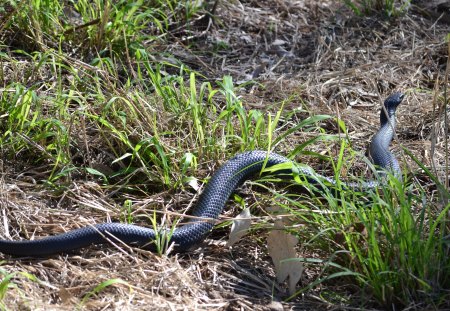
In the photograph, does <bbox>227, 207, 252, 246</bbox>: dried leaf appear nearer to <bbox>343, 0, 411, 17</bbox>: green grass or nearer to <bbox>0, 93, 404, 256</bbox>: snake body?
<bbox>0, 93, 404, 256</bbox>: snake body

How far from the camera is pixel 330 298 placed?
346 centimetres

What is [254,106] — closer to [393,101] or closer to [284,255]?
[393,101]

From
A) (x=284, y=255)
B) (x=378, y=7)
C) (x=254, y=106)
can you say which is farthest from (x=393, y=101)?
(x=284, y=255)

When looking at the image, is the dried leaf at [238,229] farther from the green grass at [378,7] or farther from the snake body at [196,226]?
the green grass at [378,7]

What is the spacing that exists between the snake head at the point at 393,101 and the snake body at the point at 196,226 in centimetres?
60

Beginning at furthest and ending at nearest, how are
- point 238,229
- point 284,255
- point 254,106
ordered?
point 254,106, point 238,229, point 284,255

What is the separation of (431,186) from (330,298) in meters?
1.34

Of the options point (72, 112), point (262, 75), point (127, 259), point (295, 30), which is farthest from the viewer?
point (295, 30)

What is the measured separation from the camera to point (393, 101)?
17.3ft

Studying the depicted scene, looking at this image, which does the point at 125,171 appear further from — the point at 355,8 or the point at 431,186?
the point at 355,8

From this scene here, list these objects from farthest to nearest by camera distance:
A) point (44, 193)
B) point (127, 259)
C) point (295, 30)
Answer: point (295, 30), point (44, 193), point (127, 259)

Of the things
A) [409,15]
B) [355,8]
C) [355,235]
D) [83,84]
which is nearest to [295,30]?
[355,8]

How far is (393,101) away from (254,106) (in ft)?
3.20

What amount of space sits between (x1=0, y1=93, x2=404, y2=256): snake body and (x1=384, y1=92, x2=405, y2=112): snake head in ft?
1.98
